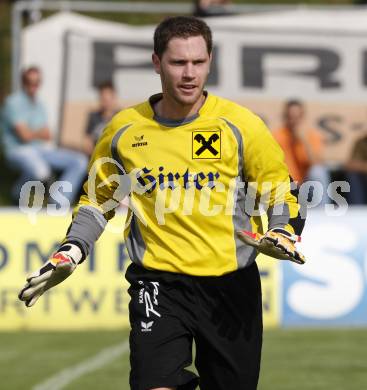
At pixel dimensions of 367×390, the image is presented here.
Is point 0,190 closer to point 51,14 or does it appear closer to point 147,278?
point 51,14

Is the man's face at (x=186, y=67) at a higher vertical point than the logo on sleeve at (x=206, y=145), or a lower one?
higher

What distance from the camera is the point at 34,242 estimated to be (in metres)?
11.5

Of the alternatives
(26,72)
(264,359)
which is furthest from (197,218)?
(26,72)

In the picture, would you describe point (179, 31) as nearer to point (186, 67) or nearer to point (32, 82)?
point (186, 67)

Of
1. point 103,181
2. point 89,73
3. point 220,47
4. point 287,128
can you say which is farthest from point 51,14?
point 103,181

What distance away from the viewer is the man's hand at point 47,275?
5258 mm

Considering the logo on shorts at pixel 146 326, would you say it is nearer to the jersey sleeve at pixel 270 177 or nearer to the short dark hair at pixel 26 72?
the jersey sleeve at pixel 270 177

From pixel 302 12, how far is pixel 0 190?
14.5 feet

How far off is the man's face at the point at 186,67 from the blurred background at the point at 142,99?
5929 millimetres

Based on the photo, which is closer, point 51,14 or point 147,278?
point 147,278

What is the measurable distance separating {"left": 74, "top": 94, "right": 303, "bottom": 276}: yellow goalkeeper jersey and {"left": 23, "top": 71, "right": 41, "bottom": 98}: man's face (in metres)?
8.89

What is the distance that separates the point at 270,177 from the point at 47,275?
1078 millimetres

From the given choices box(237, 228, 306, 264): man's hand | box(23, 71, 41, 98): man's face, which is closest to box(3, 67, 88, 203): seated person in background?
box(23, 71, 41, 98): man's face

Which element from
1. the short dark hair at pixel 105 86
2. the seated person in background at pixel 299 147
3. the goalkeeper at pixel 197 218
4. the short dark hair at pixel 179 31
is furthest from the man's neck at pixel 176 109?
the short dark hair at pixel 105 86
